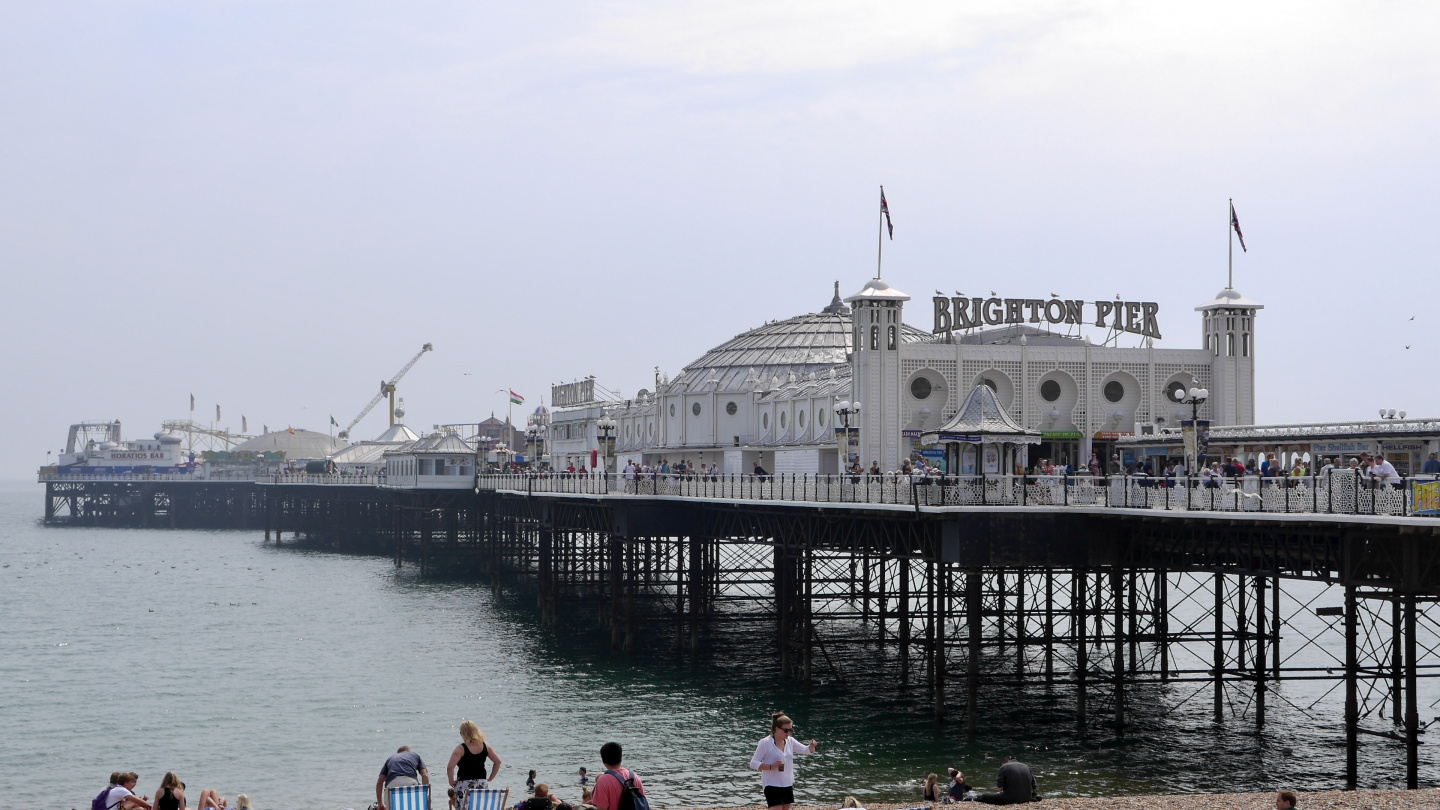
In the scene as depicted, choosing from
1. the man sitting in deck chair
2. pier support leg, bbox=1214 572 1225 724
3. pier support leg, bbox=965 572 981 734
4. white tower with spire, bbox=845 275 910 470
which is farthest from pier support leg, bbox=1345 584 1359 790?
white tower with spire, bbox=845 275 910 470

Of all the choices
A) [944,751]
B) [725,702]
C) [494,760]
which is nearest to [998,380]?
[725,702]

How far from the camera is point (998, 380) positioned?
5497 cm

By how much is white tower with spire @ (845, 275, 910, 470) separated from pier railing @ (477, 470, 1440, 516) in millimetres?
5890

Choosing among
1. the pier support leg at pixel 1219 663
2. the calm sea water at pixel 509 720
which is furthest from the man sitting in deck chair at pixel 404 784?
the pier support leg at pixel 1219 663

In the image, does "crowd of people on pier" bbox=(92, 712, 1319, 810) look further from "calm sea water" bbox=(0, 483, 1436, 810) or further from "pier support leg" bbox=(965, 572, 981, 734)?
"pier support leg" bbox=(965, 572, 981, 734)

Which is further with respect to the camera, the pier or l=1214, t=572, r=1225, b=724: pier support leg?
l=1214, t=572, r=1225, b=724: pier support leg

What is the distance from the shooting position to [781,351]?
84438 mm

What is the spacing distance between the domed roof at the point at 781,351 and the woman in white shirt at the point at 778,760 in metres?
60.2

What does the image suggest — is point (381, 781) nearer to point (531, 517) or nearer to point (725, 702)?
point (725, 702)

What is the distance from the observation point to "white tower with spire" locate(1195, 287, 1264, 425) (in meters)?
54.9

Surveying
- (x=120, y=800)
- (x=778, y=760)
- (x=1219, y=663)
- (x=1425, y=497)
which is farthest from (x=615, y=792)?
(x=1219, y=663)

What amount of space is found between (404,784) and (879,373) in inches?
1365

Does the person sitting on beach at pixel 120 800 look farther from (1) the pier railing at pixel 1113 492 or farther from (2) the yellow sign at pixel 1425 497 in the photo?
(2) the yellow sign at pixel 1425 497

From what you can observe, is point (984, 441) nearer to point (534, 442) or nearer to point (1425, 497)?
point (1425, 497)
